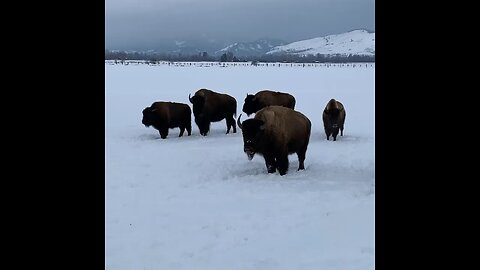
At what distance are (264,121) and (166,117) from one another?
613 centimetres

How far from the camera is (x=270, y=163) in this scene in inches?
372

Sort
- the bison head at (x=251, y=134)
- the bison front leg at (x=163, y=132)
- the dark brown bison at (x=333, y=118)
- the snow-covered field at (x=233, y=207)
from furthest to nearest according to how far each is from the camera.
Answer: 1. the bison front leg at (x=163, y=132)
2. the dark brown bison at (x=333, y=118)
3. the bison head at (x=251, y=134)
4. the snow-covered field at (x=233, y=207)

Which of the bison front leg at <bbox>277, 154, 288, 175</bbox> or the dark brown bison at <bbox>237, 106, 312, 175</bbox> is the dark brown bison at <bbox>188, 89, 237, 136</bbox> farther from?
the bison front leg at <bbox>277, 154, 288, 175</bbox>

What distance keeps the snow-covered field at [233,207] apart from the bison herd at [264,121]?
40 cm

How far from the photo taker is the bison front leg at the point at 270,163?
369 inches

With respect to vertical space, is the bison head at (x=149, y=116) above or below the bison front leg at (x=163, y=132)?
above

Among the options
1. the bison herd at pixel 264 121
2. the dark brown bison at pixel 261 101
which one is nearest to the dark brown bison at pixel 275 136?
the bison herd at pixel 264 121

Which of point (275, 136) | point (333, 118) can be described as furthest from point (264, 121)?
point (333, 118)

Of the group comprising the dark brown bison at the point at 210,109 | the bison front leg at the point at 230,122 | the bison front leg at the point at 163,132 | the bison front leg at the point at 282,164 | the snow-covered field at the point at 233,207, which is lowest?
the snow-covered field at the point at 233,207

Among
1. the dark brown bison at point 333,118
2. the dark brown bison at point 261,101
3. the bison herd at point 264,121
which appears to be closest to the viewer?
the bison herd at point 264,121

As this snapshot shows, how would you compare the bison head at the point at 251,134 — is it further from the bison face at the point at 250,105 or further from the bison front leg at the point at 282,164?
the bison face at the point at 250,105
